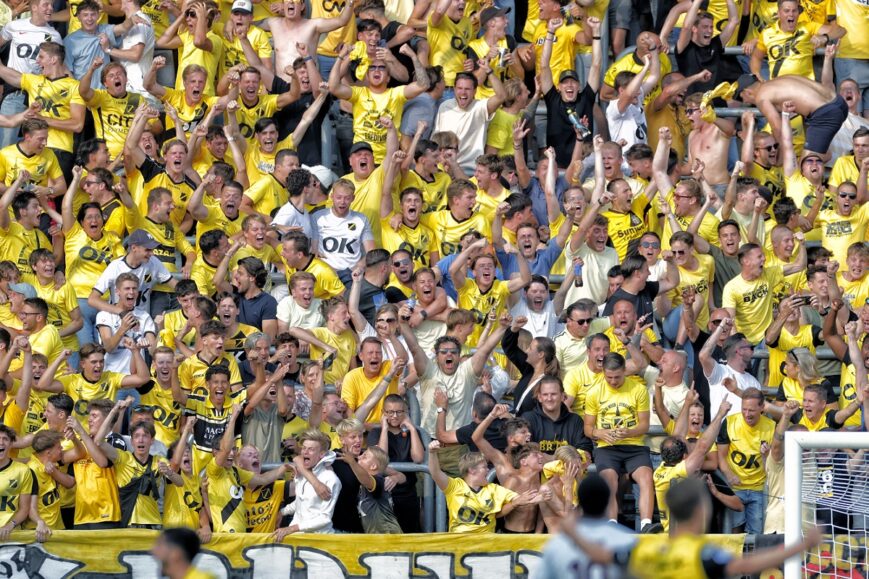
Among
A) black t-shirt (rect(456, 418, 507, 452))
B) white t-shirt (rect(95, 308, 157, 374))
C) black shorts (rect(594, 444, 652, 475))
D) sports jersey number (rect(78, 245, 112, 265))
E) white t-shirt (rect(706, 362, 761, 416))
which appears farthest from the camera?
sports jersey number (rect(78, 245, 112, 265))

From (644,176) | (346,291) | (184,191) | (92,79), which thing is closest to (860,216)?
(644,176)

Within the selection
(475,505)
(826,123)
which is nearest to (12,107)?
(475,505)

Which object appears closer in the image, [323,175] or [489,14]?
[323,175]

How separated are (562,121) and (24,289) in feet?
19.2

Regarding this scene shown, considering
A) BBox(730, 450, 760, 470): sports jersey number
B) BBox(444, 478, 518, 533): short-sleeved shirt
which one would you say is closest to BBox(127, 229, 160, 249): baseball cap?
BBox(444, 478, 518, 533): short-sleeved shirt

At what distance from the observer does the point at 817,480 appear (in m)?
13.2

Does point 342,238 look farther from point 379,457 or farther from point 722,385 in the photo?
point 722,385

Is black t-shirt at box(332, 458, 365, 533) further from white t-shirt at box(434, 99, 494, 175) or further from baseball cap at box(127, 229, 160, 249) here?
white t-shirt at box(434, 99, 494, 175)

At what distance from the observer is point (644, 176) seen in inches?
707

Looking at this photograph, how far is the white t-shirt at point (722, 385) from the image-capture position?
15.4 metres

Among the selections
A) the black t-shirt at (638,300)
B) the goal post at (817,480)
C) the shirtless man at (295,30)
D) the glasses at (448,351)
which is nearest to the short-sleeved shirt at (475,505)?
the glasses at (448,351)

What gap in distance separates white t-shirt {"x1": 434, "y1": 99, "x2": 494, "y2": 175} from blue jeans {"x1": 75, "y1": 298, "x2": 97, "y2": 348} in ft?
13.6

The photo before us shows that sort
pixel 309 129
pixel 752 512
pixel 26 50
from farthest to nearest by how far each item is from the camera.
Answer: pixel 26 50 → pixel 309 129 → pixel 752 512

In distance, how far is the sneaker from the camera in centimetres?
1378
